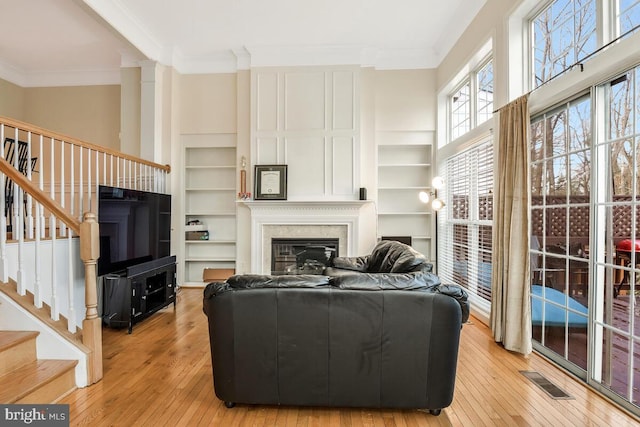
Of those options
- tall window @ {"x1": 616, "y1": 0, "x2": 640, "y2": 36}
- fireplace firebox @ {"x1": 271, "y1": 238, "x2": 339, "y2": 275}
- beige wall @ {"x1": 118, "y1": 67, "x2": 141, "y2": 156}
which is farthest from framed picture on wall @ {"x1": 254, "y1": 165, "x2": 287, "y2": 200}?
tall window @ {"x1": 616, "y1": 0, "x2": 640, "y2": 36}

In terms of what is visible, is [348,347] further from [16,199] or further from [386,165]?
[386,165]

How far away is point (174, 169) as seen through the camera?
5.50 m

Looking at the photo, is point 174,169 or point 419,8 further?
point 174,169

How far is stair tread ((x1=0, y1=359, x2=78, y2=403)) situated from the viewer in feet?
6.52

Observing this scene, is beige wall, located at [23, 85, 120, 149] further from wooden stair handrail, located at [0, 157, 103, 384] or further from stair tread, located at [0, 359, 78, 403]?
stair tread, located at [0, 359, 78, 403]

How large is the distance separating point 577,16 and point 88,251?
160 inches

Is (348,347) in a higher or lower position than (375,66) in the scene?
lower

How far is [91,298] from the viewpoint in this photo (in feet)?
8.23

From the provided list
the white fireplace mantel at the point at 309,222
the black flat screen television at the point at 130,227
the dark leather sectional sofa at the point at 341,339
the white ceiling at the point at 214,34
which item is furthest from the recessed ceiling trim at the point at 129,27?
the dark leather sectional sofa at the point at 341,339

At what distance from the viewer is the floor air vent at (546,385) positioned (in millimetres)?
2318

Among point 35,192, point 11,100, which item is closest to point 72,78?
point 11,100

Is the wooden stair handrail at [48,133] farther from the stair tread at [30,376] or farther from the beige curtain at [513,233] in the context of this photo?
the beige curtain at [513,233]

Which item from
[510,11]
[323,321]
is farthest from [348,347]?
[510,11]

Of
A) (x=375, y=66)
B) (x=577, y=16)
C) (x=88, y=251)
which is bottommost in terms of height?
(x=88, y=251)
